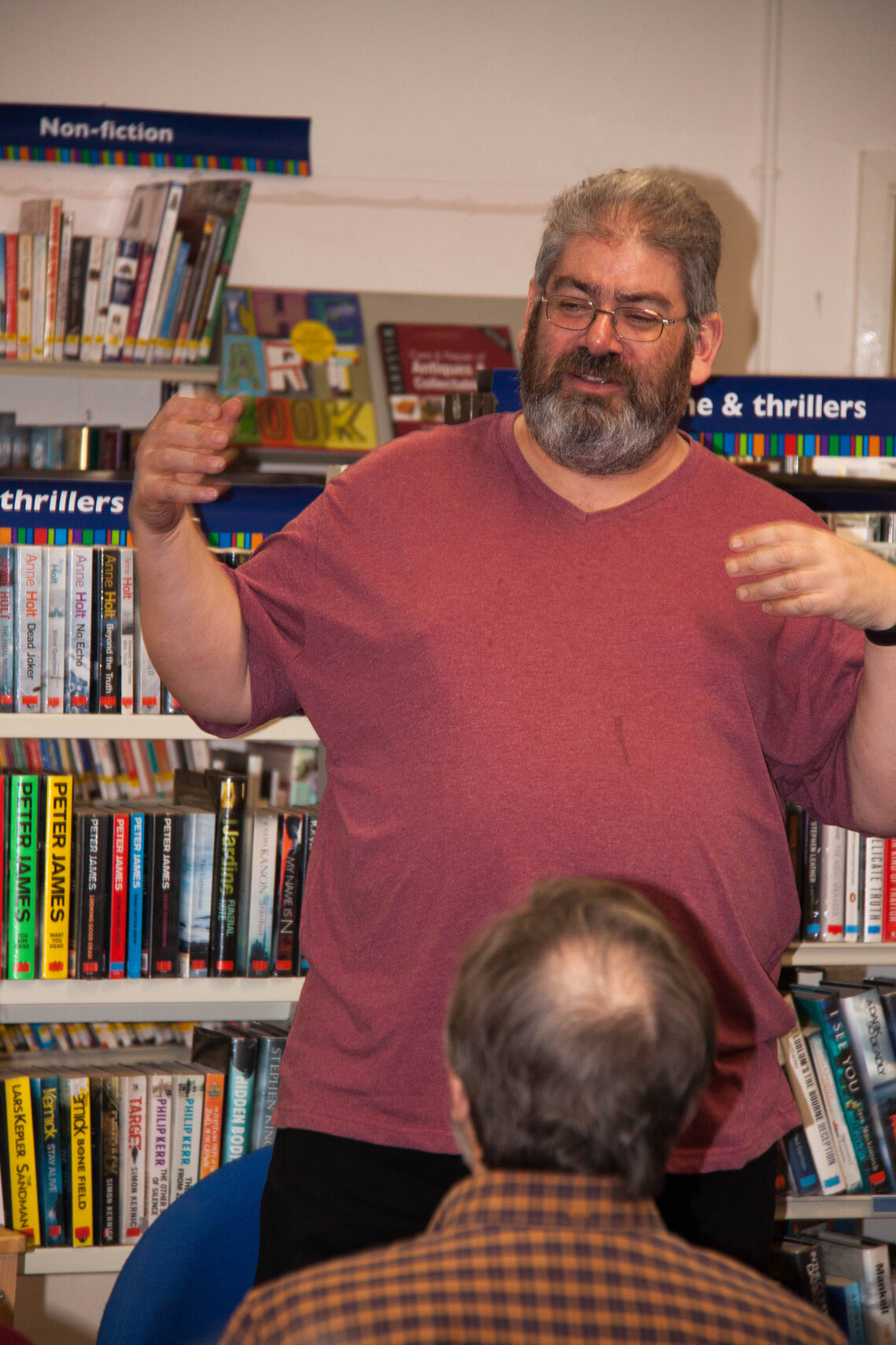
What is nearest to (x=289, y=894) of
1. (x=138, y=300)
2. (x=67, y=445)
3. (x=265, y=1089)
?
(x=265, y=1089)

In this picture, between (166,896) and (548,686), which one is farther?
(166,896)

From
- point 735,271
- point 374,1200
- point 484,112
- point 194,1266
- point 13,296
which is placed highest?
point 484,112

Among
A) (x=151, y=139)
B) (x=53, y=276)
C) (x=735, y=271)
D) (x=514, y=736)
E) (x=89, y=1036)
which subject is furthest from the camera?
(x=735, y=271)

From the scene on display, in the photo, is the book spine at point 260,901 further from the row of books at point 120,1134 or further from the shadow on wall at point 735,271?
the shadow on wall at point 735,271

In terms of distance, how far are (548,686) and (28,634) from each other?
1005mm

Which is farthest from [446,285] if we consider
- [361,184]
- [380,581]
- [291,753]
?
[380,581]

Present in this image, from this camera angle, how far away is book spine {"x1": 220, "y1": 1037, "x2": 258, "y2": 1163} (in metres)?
2.10

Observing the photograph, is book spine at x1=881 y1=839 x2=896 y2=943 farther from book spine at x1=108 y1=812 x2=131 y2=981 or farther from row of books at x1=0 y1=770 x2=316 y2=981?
book spine at x1=108 y1=812 x2=131 y2=981

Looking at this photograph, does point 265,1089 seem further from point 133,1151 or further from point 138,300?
point 138,300

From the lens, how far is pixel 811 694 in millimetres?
1428

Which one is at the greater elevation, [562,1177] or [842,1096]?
[562,1177]

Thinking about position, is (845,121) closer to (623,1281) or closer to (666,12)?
(666,12)

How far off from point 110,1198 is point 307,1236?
2.94 feet

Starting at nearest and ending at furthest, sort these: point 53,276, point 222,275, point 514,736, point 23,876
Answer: point 514,736 → point 23,876 → point 53,276 → point 222,275
